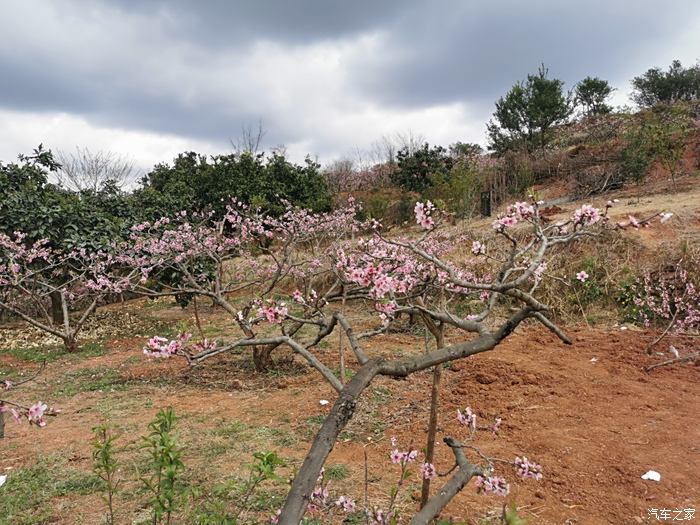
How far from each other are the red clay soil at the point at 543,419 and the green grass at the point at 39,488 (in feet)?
0.94

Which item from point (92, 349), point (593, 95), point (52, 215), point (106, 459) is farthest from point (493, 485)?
point (593, 95)

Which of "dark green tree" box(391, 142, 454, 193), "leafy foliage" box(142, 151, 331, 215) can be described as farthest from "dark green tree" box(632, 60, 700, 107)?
"leafy foliage" box(142, 151, 331, 215)

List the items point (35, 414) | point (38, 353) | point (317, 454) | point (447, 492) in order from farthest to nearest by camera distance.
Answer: point (38, 353) < point (35, 414) < point (447, 492) < point (317, 454)

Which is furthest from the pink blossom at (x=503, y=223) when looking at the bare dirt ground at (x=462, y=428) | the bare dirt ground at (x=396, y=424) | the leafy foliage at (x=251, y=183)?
the leafy foliage at (x=251, y=183)

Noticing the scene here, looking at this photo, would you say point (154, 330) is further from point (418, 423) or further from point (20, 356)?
point (418, 423)

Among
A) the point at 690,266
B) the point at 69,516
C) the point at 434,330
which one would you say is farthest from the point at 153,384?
the point at 690,266

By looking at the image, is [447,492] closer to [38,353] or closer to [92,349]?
[92,349]

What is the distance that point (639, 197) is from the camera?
14039 mm

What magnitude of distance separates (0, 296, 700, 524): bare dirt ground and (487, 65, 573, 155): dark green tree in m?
16.7

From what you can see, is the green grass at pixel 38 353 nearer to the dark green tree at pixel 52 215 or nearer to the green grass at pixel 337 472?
the dark green tree at pixel 52 215

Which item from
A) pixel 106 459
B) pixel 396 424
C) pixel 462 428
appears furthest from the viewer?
pixel 396 424
